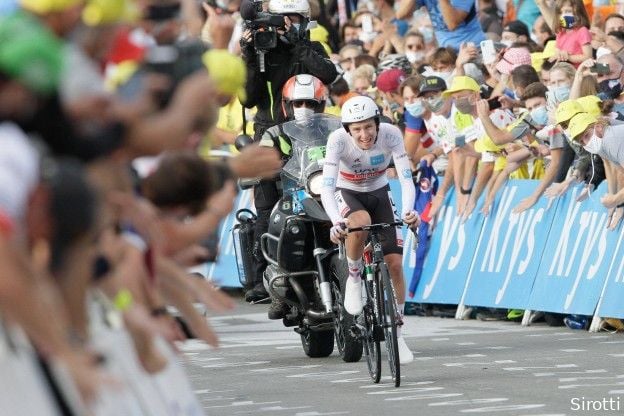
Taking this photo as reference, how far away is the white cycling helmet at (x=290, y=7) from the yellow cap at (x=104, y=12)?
10.2 m

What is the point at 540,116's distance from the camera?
17.1 meters

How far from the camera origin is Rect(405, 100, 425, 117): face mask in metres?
18.7

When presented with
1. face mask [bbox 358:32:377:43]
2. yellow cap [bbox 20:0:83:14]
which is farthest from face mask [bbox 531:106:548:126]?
yellow cap [bbox 20:0:83:14]

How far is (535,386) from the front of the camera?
12.3 m

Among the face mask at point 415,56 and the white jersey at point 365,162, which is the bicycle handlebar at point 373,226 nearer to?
the white jersey at point 365,162

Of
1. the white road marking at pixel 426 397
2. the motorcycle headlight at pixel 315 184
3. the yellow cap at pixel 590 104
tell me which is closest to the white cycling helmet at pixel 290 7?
the motorcycle headlight at pixel 315 184

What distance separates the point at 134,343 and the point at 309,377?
22.3 feet

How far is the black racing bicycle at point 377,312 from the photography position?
12.8 m

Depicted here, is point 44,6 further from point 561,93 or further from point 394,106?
point 394,106

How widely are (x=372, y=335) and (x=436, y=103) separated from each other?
18.2 feet

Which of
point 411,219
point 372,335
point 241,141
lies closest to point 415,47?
point 241,141

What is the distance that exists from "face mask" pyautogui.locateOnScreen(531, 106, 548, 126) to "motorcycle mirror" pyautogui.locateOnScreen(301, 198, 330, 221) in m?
3.32

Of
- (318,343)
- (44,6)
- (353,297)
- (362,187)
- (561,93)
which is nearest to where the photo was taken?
(44,6)

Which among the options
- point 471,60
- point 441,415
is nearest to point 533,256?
point 471,60
